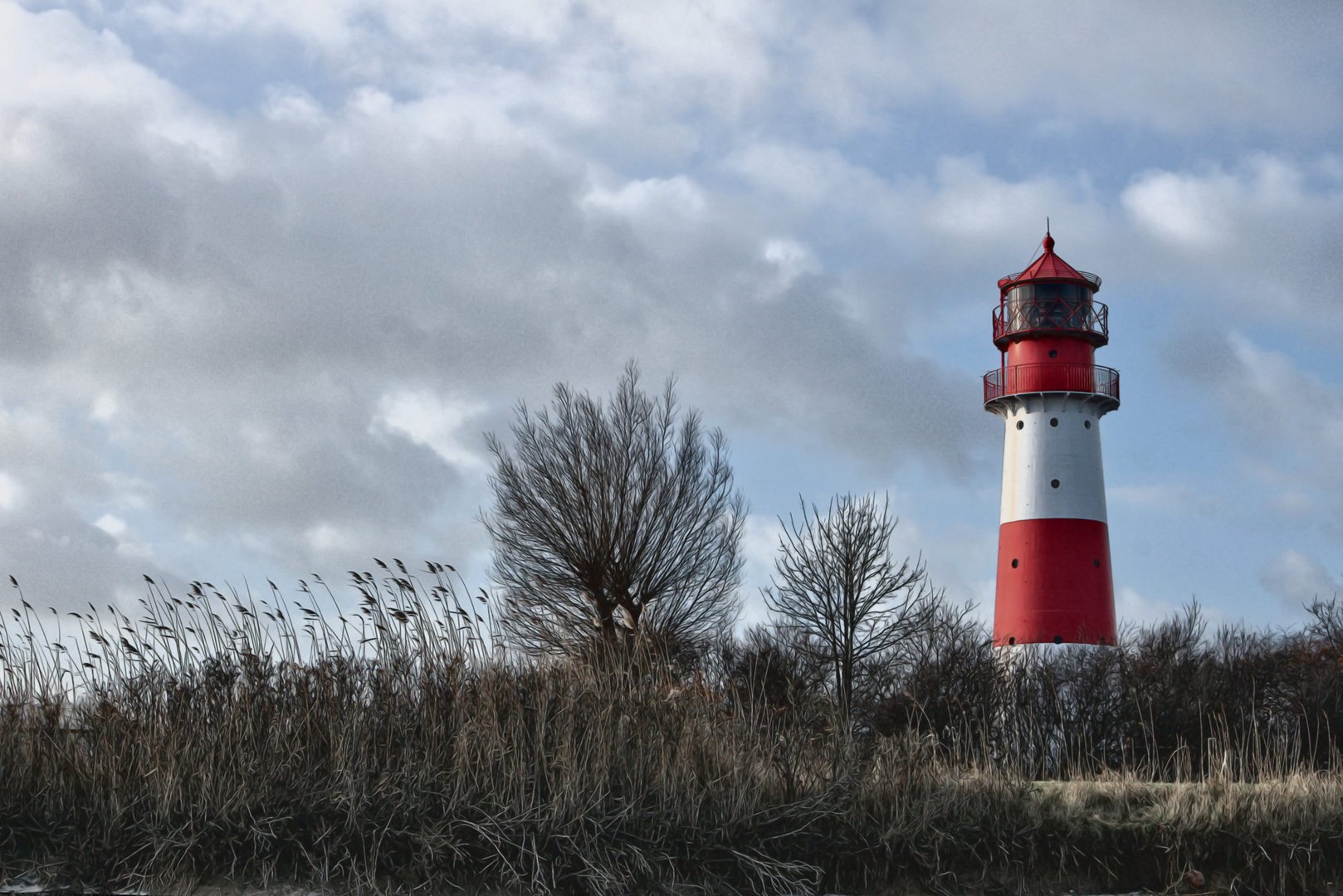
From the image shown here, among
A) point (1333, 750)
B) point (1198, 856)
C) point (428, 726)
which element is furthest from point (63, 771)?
point (1333, 750)

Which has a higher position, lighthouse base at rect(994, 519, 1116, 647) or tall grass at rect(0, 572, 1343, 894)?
lighthouse base at rect(994, 519, 1116, 647)

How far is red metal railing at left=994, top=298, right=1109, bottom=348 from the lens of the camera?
25.1 meters

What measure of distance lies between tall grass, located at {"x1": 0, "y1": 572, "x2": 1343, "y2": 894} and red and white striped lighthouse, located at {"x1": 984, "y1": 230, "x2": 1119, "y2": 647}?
1367cm

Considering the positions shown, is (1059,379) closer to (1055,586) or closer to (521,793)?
(1055,586)

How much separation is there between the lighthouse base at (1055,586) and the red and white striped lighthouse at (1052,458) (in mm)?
19

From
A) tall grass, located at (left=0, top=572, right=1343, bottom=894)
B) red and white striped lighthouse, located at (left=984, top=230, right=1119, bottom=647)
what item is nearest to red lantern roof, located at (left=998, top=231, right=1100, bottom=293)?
red and white striped lighthouse, located at (left=984, top=230, right=1119, bottom=647)

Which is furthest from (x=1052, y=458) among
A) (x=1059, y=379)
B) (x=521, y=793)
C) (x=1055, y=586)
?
(x=521, y=793)

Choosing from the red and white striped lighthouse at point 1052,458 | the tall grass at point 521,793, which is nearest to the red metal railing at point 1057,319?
the red and white striped lighthouse at point 1052,458

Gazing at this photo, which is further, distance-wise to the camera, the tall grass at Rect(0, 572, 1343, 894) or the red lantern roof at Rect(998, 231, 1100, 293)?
the red lantern roof at Rect(998, 231, 1100, 293)

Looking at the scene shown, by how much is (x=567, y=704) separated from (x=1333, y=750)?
22.5 feet

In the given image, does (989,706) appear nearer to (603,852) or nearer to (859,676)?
(859,676)

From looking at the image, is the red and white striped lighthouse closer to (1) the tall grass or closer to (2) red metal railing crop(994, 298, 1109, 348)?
(2) red metal railing crop(994, 298, 1109, 348)

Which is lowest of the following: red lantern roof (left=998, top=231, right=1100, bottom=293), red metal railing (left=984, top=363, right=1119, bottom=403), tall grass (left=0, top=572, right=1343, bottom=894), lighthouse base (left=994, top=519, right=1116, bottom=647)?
tall grass (left=0, top=572, right=1343, bottom=894)

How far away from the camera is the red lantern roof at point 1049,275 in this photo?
25.1 m
